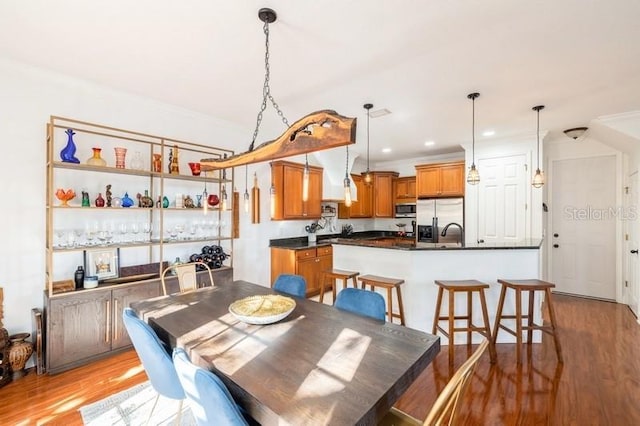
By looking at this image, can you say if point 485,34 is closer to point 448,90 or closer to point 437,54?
point 437,54

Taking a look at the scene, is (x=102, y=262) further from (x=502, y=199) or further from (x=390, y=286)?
(x=502, y=199)

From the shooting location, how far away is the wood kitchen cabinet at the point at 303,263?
4684 millimetres

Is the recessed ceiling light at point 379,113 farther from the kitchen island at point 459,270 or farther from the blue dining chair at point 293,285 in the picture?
the blue dining chair at point 293,285

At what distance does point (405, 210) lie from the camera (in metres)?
6.54

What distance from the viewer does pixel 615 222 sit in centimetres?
451

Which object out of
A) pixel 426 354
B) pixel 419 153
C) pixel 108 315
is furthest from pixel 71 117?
pixel 419 153

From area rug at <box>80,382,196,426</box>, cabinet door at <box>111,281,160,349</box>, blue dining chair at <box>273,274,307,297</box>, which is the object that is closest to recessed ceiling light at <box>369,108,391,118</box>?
blue dining chair at <box>273,274,307,297</box>

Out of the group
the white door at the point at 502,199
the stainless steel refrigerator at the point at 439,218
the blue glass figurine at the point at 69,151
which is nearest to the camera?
the blue glass figurine at the point at 69,151

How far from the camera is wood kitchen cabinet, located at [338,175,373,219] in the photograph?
6227 millimetres

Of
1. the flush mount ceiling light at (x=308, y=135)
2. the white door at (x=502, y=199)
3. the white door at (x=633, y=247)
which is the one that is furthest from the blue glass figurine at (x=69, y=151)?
the white door at (x=633, y=247)

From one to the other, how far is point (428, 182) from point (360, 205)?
1.52m

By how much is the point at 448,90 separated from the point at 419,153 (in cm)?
305

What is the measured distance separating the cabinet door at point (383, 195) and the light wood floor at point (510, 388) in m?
3.78

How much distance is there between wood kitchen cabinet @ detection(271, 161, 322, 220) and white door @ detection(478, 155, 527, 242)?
2.76m
